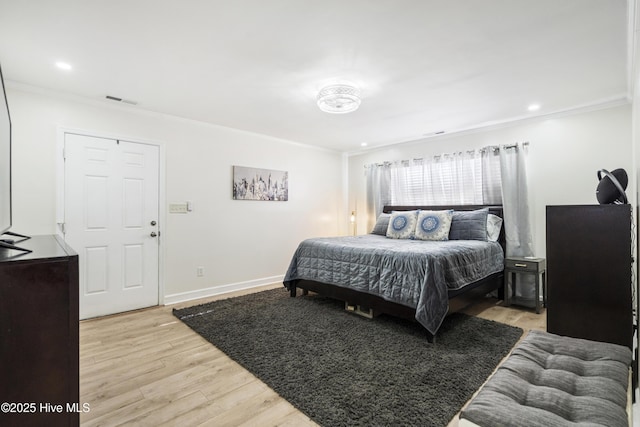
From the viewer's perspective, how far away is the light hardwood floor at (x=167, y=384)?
1701 mm

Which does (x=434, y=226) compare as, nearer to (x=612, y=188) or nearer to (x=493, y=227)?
(x=493, y=227)

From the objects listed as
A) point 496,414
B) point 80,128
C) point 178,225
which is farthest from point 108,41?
point 496,414

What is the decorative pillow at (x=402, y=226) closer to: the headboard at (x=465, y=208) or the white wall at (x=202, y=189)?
the headboard at (x=465, y=208)

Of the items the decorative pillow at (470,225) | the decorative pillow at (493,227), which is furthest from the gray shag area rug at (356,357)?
the decorative pillow at (493,227)

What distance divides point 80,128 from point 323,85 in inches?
102

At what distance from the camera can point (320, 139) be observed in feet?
16.3

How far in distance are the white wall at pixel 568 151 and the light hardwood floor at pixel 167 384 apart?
1553 mm

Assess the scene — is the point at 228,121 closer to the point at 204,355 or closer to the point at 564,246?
the point at 204,355

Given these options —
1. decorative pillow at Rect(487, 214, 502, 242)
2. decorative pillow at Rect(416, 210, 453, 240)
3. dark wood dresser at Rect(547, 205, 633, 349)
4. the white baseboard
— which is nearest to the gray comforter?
decorative pillow at Rect(487, 214, 502, 242)

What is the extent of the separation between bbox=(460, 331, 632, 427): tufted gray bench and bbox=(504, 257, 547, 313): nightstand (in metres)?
2.12

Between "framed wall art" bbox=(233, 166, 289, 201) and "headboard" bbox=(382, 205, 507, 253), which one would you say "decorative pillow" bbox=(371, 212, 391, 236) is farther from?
"framed wall art" bbox=(233, 166, 289, 201)

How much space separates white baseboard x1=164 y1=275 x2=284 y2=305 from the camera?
3.80 m

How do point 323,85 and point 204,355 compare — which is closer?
point 204,355

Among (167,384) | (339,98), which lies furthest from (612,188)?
(167,384)
